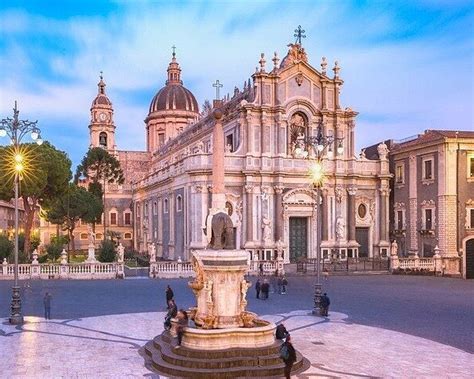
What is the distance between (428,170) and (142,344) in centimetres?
3208

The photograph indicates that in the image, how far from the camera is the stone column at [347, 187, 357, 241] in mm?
46562

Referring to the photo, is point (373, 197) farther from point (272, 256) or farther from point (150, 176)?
point (150, 176)

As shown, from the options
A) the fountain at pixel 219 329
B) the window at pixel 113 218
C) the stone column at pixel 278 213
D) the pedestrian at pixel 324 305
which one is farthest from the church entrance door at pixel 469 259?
the window at pixel 113 218

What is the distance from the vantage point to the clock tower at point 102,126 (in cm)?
8400

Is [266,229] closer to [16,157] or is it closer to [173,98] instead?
[16,157]

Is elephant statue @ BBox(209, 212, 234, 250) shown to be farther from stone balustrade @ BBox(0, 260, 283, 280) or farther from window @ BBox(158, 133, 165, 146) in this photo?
window @ BBox(158, 133, 165, 146)

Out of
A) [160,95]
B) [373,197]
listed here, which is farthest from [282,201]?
[160,95]

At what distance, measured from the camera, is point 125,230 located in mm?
78188

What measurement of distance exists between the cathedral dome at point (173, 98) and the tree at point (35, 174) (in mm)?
36174

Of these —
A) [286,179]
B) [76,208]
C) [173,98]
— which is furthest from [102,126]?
[286,179]

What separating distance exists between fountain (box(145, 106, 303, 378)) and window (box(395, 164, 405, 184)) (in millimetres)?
33285

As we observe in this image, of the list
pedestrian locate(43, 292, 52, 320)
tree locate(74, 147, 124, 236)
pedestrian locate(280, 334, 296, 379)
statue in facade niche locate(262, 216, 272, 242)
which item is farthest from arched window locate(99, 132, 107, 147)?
pedestrian locate(280, 334, 296, 379)

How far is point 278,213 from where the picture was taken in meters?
44.1

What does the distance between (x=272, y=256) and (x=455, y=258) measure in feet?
44.5
